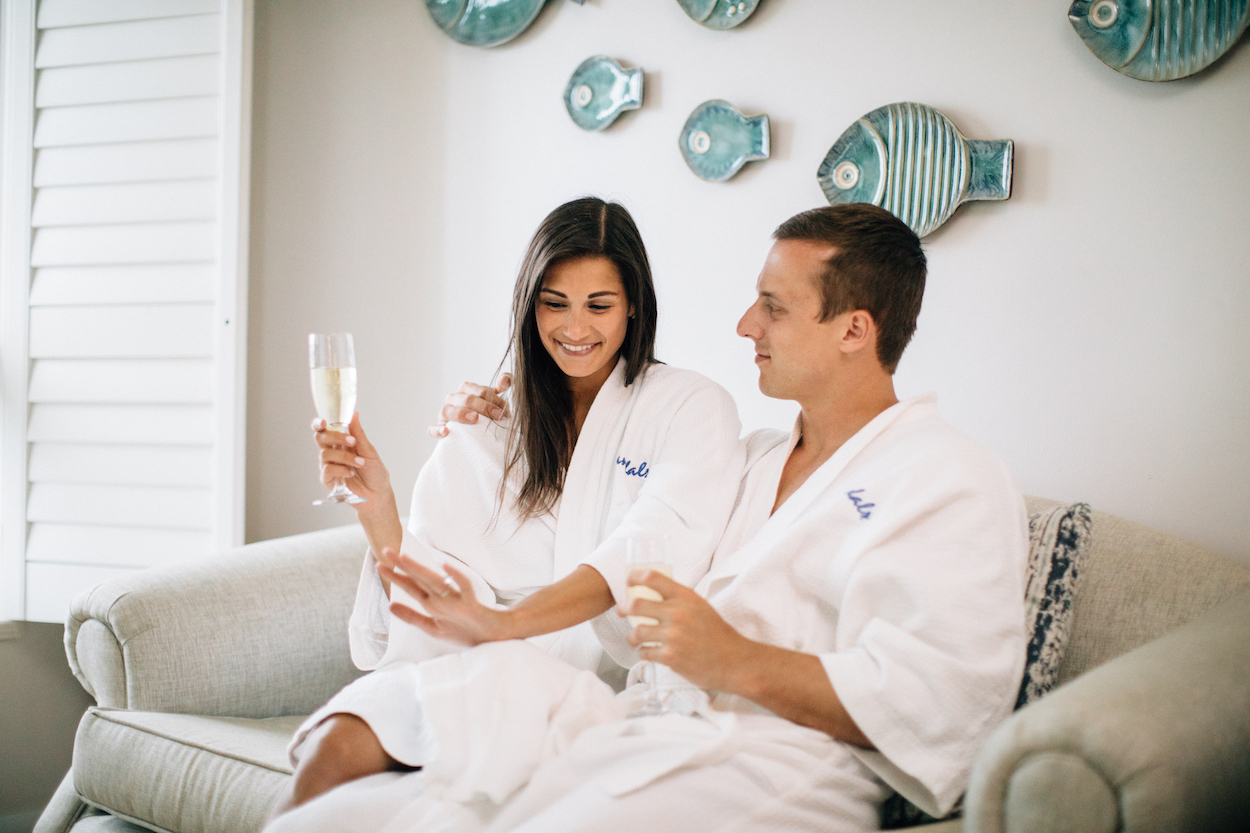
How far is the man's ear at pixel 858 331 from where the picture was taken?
1594 millimetres

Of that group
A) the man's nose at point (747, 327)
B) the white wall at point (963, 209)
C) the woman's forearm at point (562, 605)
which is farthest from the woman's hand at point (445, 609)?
the white wall at point (963, 209)

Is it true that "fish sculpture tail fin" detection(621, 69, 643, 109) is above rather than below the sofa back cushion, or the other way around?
above

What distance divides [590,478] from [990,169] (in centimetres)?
103

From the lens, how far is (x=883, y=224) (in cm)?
160

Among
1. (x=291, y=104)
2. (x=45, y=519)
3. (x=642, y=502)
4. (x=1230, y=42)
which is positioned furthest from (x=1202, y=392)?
(x=45, y=519)

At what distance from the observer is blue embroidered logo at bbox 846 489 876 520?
56.6 inches

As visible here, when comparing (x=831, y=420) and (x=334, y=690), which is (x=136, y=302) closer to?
(x=334, y=690)

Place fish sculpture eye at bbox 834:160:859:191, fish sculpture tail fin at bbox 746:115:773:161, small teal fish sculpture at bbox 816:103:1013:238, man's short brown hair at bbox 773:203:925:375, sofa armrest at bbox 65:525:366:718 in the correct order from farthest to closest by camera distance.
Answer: fish sculpture tail fin at bbox 746:115:773:161, fish sculpture eye at bbox 834:160:859:191, small teal fish sculpture at bbox 816:103:1013:238, sofa armrest at bbox 65:525:366:718, man's short brown hair at bbox 773:203:925:375

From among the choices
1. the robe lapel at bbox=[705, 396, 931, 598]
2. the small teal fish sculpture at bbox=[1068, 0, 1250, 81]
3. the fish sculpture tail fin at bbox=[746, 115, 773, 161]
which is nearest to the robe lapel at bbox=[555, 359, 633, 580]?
the robe lapel at bbox=[705, 396, 931, 598]

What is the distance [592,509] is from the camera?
1768 mm

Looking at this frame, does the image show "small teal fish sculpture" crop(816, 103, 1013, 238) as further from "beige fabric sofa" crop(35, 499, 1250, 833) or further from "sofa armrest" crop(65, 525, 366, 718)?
"sofa armrest" crop(65, 525, 366, 718)

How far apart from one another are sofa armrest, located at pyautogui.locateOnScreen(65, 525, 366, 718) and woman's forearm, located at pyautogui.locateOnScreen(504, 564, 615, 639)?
2.50 ft

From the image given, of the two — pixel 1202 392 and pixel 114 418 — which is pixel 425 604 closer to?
pixel 1202 392

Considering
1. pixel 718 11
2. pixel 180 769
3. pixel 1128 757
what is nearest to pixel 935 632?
pixel 1128 757
